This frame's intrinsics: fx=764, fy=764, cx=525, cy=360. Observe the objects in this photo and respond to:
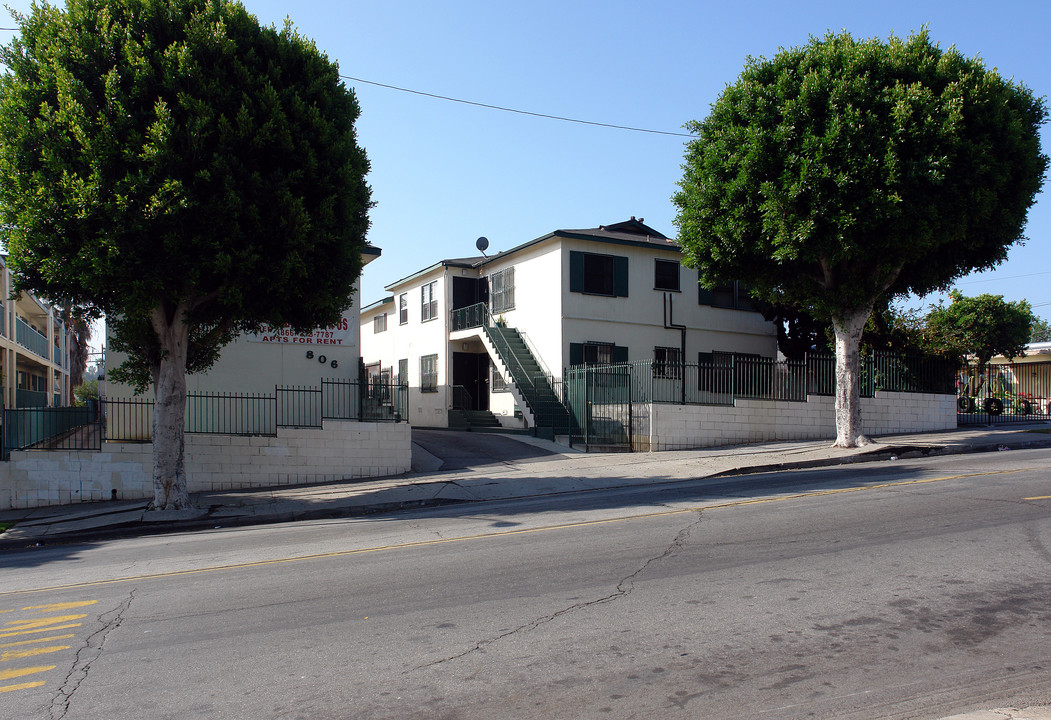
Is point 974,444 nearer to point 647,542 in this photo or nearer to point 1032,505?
point 1032,505

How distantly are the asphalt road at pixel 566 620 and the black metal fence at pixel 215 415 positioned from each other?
632 centimetres

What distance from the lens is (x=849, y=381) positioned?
18.4 m

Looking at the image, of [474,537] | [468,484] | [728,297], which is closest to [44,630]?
[474,537]

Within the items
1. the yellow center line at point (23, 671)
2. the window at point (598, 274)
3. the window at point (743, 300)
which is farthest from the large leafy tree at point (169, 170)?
the window at point (743, 300)

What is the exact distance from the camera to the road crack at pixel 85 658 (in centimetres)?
463

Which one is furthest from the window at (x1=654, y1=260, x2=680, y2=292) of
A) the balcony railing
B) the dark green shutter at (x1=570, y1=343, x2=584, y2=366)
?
the balcony railing

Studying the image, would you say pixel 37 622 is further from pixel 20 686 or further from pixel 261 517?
pixel 261 517

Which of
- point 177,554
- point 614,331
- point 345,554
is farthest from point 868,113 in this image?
point 177,554

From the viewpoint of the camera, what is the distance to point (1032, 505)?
9.91 m

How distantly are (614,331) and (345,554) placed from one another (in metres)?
17.8

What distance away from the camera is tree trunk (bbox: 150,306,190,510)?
44.5 feet

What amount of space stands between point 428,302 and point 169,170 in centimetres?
1950

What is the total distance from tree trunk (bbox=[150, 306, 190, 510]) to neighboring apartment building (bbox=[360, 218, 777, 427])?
12507mm

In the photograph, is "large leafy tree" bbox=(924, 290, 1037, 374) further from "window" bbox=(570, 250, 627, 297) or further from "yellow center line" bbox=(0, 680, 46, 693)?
"yellow center line" bbox=(0, 680, 46, 693)
